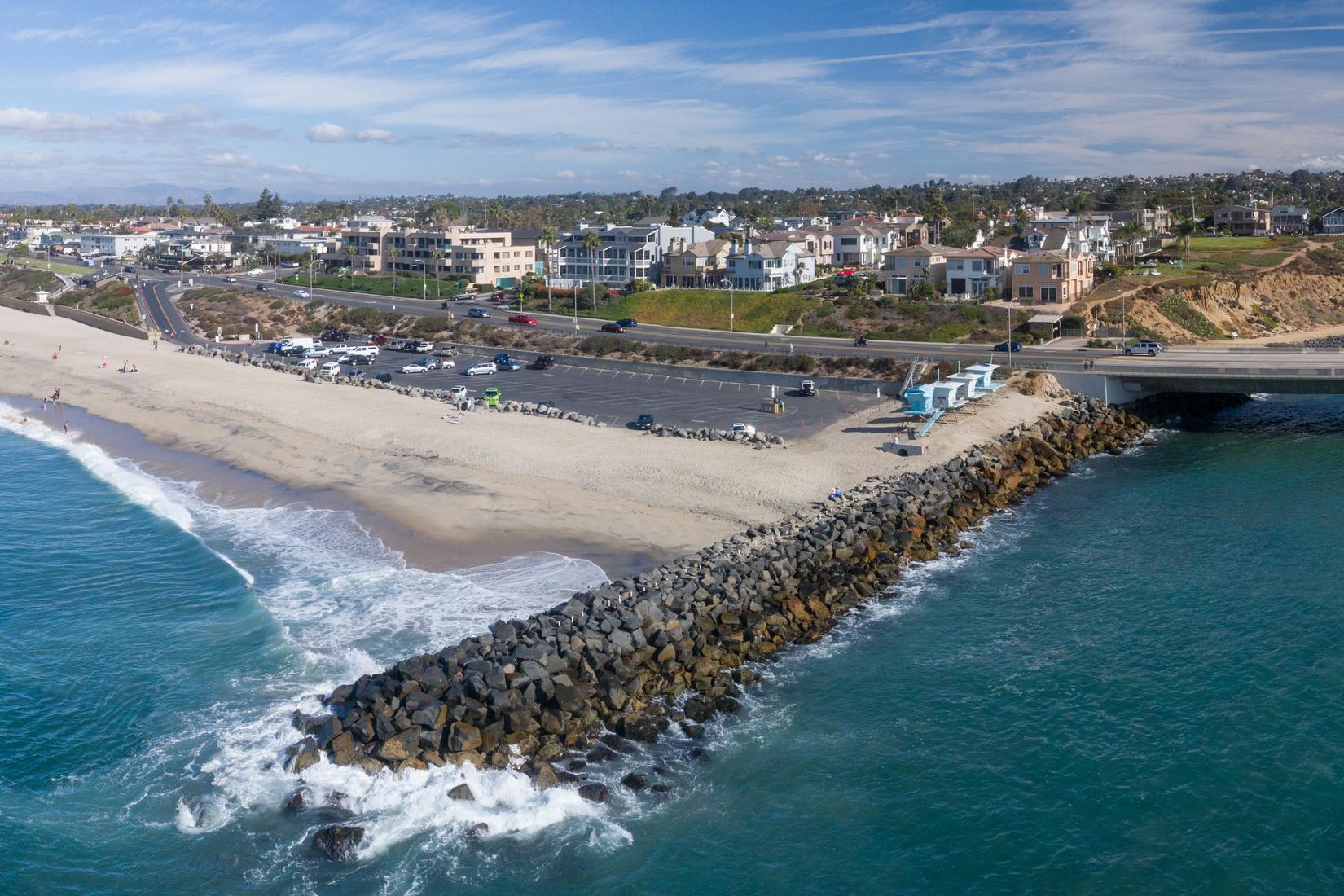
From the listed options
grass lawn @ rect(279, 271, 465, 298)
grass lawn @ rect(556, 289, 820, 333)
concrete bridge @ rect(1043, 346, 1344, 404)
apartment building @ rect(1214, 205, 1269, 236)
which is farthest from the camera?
apartment building @ rect(1214, 205, 1269, 236)

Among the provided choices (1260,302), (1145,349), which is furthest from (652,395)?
(1260,302)

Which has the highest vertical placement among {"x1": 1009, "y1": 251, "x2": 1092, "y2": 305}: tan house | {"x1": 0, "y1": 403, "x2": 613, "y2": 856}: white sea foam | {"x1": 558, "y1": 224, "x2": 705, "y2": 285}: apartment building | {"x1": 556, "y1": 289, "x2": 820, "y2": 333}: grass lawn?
{"x1": 558, "y1": 224, "x2": 705, "y2": 285}: apartment building

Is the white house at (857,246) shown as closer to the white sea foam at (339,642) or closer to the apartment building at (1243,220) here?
the apartment building at (1243,220)

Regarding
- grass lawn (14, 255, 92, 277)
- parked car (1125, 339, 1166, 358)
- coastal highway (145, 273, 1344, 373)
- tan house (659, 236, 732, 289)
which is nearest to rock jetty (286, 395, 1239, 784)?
coastal highway (145, 273, 1344, 373)

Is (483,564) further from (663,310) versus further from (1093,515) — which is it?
(663,310)

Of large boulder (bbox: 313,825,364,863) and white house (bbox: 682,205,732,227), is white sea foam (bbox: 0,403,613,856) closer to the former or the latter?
large boulder (bbox: 313,825,364,863)

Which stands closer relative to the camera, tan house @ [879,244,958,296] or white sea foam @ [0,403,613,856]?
white sea foam @ [0,403,613,856]

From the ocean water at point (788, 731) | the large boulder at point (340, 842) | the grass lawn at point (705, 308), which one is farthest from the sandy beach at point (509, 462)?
the grass lawn at point (705, 308)

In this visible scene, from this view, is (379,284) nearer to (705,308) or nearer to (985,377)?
(705,308)
